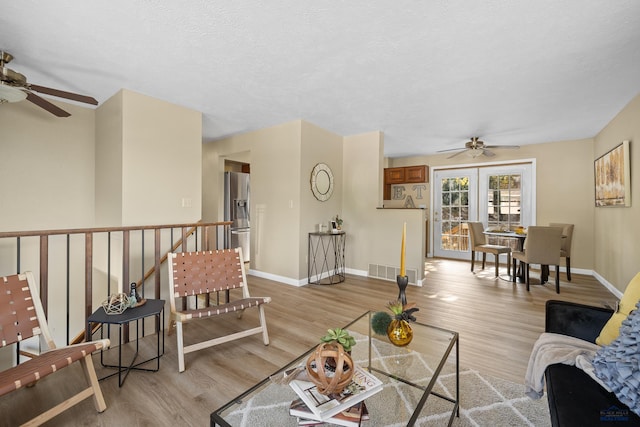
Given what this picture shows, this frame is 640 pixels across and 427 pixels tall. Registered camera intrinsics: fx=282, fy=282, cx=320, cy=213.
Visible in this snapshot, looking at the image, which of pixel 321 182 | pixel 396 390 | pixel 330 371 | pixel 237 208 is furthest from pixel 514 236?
pixel 237 208

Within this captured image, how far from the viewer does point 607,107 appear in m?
3.47

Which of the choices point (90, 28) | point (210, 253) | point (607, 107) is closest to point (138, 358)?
point (210, 253)

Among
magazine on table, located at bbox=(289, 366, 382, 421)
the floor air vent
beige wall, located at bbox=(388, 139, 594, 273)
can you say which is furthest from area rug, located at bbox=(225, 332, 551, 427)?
beige wall, located at bbox=(388, 139, 594, 273)

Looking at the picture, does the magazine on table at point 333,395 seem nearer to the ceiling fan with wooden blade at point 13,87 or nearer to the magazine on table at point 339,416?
the magazine on table at point 339,416

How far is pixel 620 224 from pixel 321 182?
397 cm

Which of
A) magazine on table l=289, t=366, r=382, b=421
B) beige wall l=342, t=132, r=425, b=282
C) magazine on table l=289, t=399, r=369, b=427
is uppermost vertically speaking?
beige wall l=342, t=132, r=425, b=282

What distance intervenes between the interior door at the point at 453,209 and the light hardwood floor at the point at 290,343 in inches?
76.2

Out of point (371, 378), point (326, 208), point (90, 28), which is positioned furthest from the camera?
point (326, 208)

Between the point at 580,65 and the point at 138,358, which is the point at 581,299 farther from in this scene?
the point at 138,358

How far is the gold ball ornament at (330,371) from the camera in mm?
1076

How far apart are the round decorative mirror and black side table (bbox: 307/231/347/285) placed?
2.10 feet

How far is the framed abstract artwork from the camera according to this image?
3309 mm

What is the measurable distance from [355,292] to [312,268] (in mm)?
825

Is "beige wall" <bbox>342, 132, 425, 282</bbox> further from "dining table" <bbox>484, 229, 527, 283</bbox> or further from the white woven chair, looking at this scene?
the white woven chair
